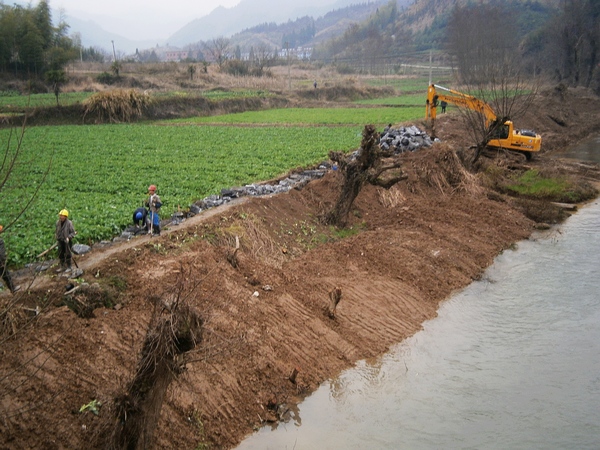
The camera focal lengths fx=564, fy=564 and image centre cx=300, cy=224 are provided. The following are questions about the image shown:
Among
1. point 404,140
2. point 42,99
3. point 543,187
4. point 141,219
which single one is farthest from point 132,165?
point 42,99

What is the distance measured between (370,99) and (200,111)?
990 inches

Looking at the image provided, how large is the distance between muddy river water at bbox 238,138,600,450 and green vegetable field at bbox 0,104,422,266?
6673mm

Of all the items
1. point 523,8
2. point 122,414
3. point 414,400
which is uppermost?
point 523,8

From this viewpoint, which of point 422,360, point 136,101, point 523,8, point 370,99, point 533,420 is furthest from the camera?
point 523,8

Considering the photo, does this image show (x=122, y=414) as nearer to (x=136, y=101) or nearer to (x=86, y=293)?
(x=86, y=293)

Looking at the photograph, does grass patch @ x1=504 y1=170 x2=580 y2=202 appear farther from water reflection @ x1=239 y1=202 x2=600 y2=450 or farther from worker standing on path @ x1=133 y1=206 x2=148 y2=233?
worker standing on path @ x1=133 y1=206 x2=148 y2=233

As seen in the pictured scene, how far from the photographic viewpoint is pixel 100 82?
58312 millimetres

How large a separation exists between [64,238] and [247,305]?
4.15 m

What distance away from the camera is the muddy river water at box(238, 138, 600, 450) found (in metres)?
10.2

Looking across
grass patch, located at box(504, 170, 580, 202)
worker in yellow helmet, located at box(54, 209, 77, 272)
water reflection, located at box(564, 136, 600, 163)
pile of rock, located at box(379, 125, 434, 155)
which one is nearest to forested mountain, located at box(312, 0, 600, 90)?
water reflection, located at box(564, 136, 600, 163)

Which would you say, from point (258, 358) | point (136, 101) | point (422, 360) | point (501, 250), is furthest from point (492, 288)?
point (136, 101)

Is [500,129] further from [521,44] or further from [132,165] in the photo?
[521,44]

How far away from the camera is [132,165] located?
77.1 ft

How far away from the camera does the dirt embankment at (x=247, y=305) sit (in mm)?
9070
